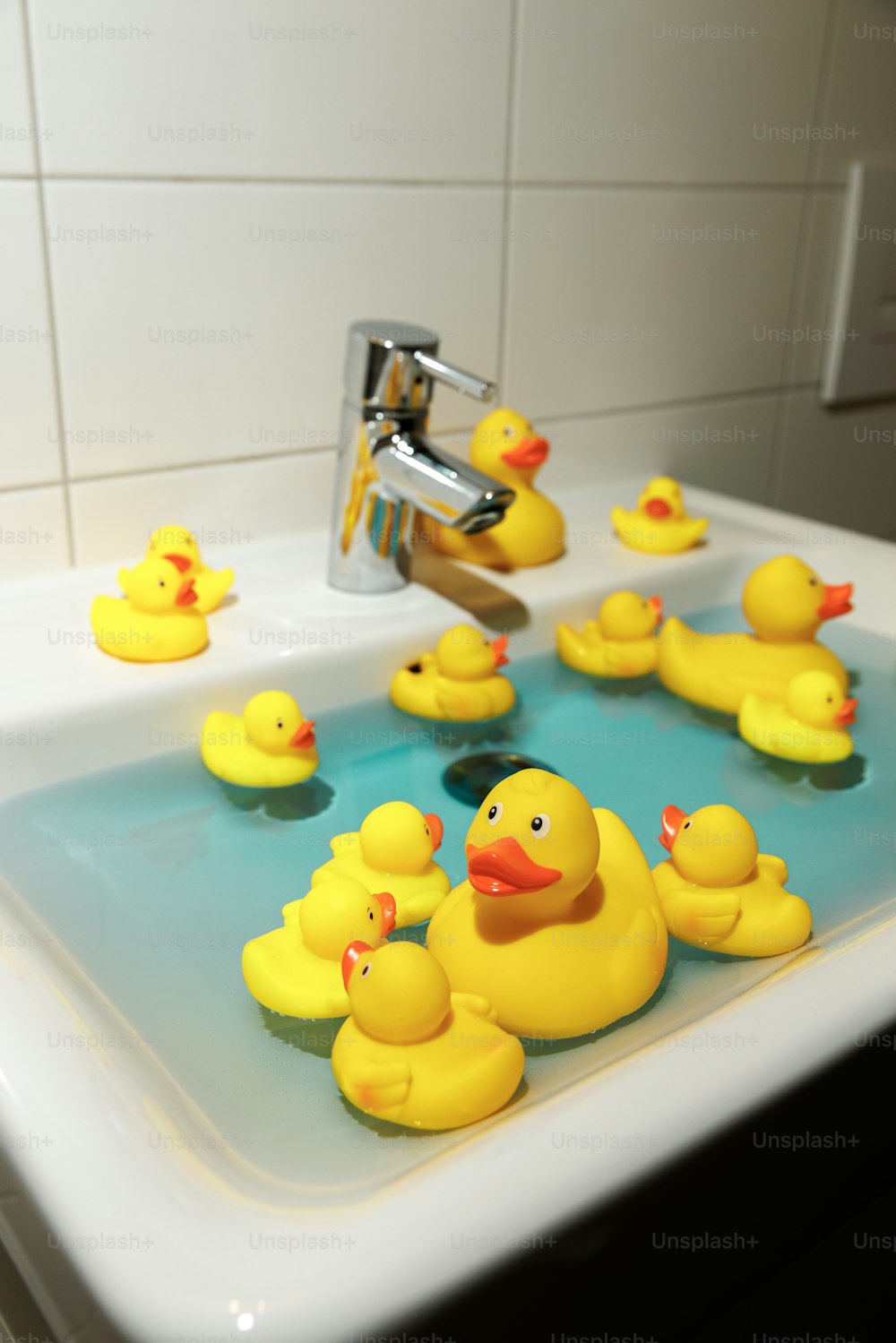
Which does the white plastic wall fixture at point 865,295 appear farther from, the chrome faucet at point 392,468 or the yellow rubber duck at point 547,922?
the yellow rubber duck at point 547,922

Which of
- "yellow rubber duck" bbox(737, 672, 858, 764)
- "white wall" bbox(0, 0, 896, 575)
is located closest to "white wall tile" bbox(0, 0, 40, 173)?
"white wall" bbox(0, 0, 896, 575)

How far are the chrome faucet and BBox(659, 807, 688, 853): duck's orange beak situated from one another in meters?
0.23

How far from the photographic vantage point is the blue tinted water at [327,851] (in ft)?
1.41

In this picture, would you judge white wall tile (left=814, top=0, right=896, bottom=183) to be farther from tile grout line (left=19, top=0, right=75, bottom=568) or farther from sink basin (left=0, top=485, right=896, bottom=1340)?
tile grout line (left=19, top=0, right=75, bottom=568)

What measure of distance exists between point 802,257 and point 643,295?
22cm

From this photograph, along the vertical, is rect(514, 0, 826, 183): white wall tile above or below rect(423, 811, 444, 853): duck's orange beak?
above

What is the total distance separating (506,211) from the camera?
0.89 metres

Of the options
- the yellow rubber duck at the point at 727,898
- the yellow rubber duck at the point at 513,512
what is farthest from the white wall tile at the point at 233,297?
the yellow rubber duck at the point at 727,898

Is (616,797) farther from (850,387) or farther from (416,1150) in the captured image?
(850,387)

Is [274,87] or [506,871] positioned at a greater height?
[274,87]

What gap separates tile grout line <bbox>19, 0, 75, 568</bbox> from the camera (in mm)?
662

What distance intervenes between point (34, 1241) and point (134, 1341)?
0.36 feet

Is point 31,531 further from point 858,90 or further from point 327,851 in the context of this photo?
point 858,90

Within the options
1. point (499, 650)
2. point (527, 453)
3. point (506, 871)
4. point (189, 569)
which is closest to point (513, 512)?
point (527, 453)
